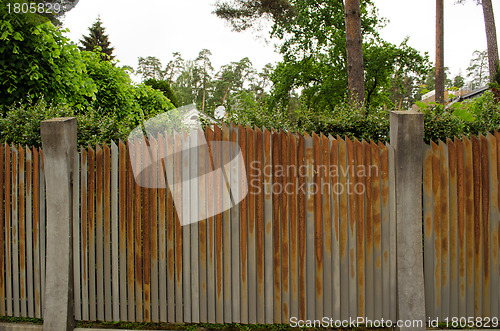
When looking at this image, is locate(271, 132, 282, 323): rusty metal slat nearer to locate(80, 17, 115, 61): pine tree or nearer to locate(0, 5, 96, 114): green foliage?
locate(0, 5, 96, 114): green foliage

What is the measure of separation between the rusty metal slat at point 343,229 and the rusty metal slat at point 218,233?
3.87 feet

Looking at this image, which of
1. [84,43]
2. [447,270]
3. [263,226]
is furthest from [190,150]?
[84,43]

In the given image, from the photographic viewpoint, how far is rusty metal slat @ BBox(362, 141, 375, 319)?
3.58 m

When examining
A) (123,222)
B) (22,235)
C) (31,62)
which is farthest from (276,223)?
(31,62)

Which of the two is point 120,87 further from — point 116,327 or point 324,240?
point 324,240

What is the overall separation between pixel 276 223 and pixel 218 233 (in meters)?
0.59

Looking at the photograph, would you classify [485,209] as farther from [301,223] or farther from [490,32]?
[490,32]

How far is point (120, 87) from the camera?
9055mm

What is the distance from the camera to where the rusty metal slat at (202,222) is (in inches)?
145

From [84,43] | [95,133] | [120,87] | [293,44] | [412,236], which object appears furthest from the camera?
[84,43]

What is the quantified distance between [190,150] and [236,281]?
54.6 inches

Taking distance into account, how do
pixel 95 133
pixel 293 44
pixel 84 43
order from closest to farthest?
pixel 95 133, pixel 293 44, pixel 84 43

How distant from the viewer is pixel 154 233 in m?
3.72

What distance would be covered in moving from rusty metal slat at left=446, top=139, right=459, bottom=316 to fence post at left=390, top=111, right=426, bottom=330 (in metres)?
0.35
